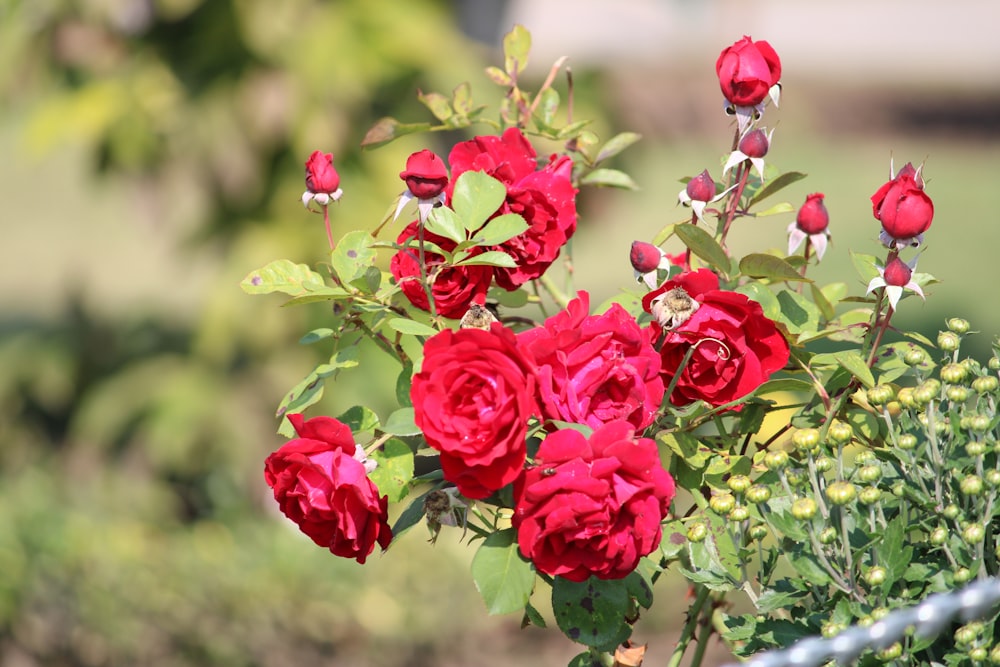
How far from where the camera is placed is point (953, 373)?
2.35 ft

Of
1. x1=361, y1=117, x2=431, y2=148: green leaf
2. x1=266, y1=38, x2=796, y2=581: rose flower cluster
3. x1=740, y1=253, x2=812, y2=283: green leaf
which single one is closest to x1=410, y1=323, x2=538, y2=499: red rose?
x1=266, y1=38, x2=796, y2=581: rose flower cluster

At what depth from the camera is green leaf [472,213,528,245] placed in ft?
2.42

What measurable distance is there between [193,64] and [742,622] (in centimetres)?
277

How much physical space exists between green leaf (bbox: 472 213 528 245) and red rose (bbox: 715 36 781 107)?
0.59ft

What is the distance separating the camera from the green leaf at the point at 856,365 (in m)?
0.73

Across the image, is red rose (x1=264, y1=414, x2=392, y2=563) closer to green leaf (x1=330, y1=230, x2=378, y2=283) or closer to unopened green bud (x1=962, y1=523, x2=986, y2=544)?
green leaf (x1=330, y1=230, x2=378, y2=283)

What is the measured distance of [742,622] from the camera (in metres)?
0.75

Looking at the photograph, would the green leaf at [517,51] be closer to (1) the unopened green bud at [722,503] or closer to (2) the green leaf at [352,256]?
(2) the green leaf at [352,256]

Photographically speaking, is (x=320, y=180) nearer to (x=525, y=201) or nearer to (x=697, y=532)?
(x=525, y=201)

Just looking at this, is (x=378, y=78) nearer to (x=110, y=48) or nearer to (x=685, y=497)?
(x=110, y=48)

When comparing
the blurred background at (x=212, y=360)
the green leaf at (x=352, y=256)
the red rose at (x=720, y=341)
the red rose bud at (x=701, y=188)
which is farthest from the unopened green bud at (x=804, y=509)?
the blurred background at (x=212, y=360)

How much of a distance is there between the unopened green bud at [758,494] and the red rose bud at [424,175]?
0.29 m

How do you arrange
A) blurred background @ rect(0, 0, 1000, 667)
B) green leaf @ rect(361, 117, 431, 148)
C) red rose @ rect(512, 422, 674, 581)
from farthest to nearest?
blurred background @ rect(0, 0, 1000, 667) < green leaf @ rect(361, 117, 431, 148) < red rose @ rect(512, 422, 674, 581)

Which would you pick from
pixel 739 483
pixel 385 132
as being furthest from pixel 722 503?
pixel 385 132
